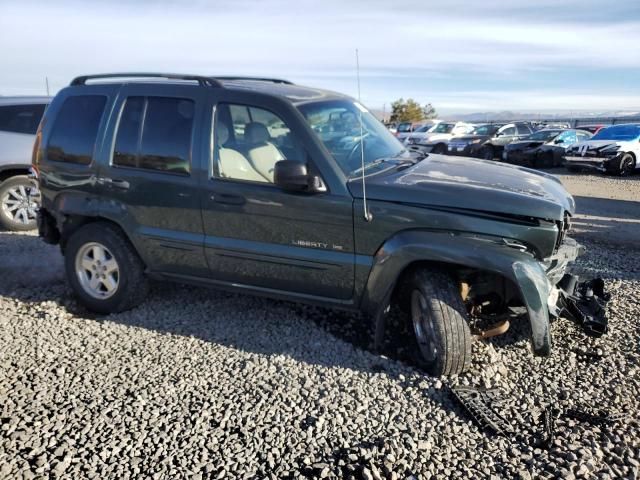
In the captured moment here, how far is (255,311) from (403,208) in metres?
1.81

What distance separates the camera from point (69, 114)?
4625 millimetres

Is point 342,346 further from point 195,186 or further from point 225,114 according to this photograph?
point 225,114

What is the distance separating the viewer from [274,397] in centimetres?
329

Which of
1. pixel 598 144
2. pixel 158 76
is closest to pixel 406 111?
pixel 598 144

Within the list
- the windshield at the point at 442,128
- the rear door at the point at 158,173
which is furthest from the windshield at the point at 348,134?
the windshield at the point at 442,128

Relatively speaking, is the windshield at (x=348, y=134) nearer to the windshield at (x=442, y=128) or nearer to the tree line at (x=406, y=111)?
the windshield at (x=442, y=128)

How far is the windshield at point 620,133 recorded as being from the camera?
16641 mm

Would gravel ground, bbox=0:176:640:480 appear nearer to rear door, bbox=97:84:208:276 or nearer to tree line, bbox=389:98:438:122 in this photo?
rear door, bbox=97:84:208:276

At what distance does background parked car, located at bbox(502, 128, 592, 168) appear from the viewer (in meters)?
19.3

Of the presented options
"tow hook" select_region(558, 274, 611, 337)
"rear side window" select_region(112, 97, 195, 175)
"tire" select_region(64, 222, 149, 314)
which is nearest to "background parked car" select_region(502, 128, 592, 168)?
"tow hook" select_region(558, 274, 611, 337)

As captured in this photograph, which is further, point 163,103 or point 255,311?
point 255,311

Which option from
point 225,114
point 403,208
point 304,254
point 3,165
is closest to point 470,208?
point 403,208

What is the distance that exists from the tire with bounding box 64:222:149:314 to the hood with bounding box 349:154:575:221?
2.13m

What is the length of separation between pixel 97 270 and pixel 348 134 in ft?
8.21
